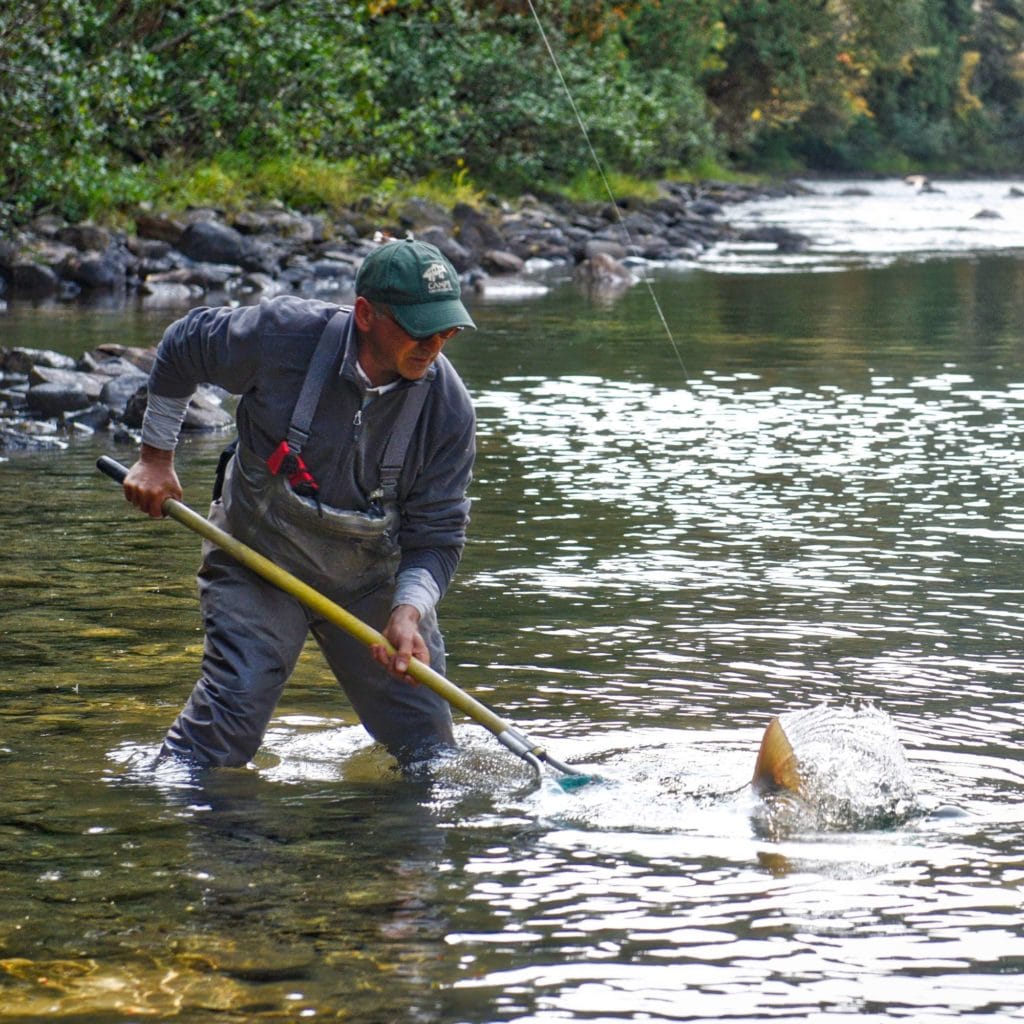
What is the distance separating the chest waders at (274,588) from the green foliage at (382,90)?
899 cm

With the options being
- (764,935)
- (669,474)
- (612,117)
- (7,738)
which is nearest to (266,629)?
(7,738)

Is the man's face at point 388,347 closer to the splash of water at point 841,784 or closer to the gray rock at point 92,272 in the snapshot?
the splash of water at point 841,784

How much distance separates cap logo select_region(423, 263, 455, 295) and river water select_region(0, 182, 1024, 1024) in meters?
1.28

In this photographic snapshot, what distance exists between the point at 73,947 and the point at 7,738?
1.69 metres

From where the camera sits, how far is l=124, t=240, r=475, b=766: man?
4.59 m

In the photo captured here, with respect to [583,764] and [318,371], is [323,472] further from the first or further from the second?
[583,764]

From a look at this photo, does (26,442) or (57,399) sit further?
(57,399)

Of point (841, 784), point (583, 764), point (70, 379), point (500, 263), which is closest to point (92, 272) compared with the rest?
point (500, 263)

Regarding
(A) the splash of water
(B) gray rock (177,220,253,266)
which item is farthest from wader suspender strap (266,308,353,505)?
(B) gray rock (177,220,253,266)

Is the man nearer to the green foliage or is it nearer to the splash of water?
the splash of water

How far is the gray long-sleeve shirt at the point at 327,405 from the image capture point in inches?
183

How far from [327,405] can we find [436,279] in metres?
0.42

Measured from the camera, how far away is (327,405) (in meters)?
4.66

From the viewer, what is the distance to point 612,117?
108 ft
